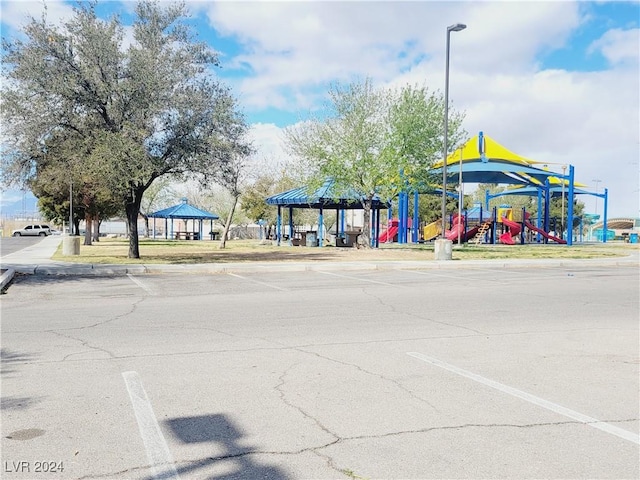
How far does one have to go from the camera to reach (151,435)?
411 centimetres

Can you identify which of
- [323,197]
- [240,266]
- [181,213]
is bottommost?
[240,266]

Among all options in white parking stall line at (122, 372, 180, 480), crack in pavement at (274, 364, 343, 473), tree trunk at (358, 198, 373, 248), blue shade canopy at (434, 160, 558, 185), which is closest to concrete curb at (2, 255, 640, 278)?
tree trunk at (358, 198, 373, 248)

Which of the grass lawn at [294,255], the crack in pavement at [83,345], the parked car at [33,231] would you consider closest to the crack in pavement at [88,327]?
the crack in pavement at [83,345]

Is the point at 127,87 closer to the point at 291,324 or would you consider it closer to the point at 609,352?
the point at 291,324

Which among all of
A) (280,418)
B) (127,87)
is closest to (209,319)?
(280,418)

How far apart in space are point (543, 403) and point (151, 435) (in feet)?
10.6

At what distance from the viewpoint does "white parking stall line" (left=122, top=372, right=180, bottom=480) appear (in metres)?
3.57

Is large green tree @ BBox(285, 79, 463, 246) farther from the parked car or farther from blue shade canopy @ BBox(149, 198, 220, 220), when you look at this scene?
the parked car

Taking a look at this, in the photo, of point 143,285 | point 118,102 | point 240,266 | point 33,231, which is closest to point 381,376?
point 143,285

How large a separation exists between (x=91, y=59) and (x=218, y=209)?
4884 centimetres

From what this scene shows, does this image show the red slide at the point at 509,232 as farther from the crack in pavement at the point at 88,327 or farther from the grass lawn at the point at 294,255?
the crack in pavement at the point at 88,327

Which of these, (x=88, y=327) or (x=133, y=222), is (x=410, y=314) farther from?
(x=133, y=222)

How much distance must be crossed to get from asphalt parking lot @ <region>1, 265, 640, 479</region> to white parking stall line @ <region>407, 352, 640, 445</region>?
0.8 inches

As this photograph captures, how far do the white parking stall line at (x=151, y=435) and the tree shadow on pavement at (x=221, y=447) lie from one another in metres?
0.09
